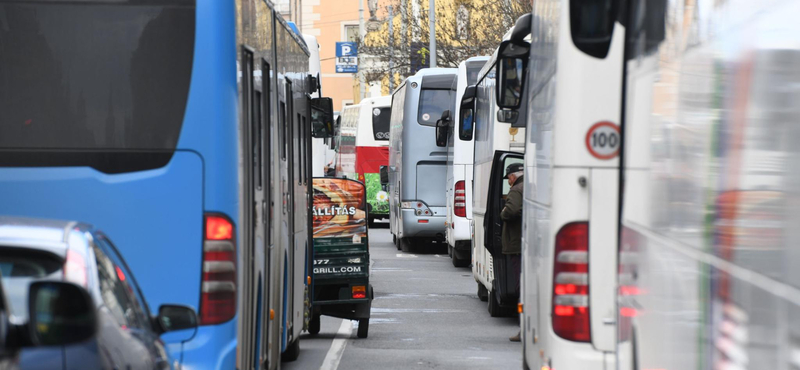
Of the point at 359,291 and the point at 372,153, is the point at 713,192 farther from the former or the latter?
the point at 372,153

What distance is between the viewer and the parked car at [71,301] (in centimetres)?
371

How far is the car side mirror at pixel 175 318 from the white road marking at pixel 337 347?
5.25 metres

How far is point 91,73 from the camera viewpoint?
21.6ft

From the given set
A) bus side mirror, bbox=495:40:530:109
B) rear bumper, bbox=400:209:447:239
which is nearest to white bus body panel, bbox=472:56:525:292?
bus side mirror, bbox=495:40:530:109

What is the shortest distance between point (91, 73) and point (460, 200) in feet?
55.1

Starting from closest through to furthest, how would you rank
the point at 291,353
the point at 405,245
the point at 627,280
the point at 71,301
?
the point at 71,301, the point at 627,280, the point at 291,353, the point at 405,245

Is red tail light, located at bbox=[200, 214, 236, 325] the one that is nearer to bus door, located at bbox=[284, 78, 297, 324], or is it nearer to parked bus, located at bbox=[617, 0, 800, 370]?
parked bus, located at bbox=[617, 0, 800, 370]

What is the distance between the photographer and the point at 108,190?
6.52 meters

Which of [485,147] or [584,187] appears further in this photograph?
[485,147]

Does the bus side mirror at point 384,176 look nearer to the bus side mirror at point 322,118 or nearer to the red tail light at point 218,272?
the bus side mirror at point 322,118

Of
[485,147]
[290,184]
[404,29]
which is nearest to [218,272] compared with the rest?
[290,184]

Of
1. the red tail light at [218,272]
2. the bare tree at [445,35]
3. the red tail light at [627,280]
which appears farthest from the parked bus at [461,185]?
the red tail light at [627,280]

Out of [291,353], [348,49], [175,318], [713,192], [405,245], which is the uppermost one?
[348,49]

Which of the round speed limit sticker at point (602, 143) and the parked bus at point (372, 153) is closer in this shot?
the round speed limit sticker at point (602, 143)
